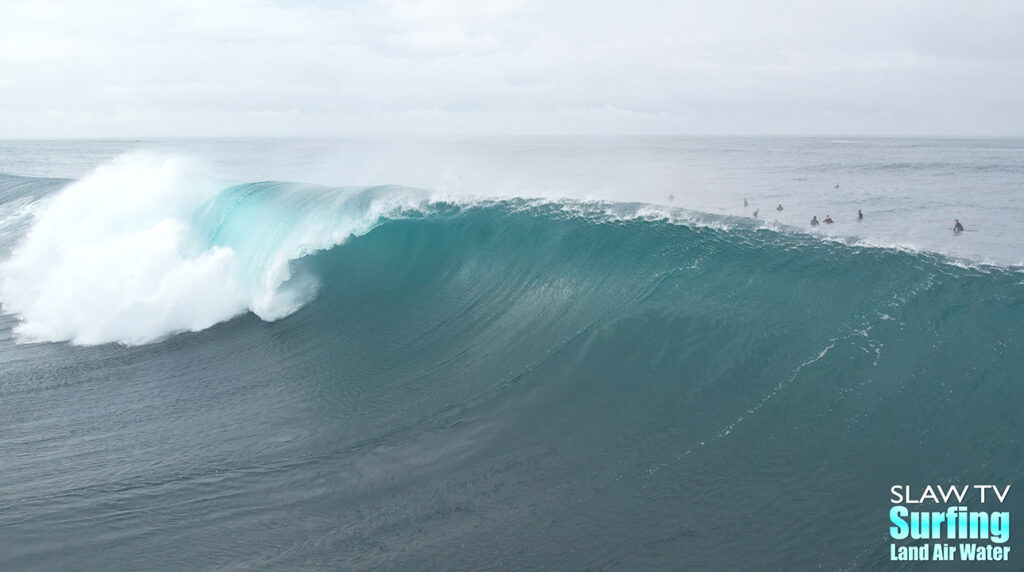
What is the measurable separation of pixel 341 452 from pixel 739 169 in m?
41.2

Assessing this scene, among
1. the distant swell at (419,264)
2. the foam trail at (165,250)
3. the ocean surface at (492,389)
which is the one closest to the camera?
the ocean surface at (492,389)

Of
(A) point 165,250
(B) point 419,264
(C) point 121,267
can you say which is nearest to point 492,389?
(B) point 419,264

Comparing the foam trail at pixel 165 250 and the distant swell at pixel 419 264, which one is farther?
the foam trail at pixel 165 250

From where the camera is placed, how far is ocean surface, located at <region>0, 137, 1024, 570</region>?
22.4 feet

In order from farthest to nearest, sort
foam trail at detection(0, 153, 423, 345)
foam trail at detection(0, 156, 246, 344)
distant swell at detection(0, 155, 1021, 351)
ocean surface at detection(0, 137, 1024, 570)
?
foam trail at detection(0, 153, 423, 345)
foam trail at detection(0, 156, 246, 344)
distant swell at detection(0, 155, 1021, 351)
ocean surface at detection(0, 137, 1024, 570)

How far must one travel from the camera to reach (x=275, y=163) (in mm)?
48156

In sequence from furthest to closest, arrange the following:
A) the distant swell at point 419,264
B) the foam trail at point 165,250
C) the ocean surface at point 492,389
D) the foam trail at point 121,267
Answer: the foam trail at point 165,250 < the foam trail at point 121,267 < the distant swell at point 419,264 < the ocean surface at point 492,389

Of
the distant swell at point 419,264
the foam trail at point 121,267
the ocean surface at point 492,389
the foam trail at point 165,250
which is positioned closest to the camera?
the ocean surface at point 492,389

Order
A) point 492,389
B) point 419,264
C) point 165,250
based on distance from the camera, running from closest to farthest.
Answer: point 492,389 → point 419,264 → point 165,250

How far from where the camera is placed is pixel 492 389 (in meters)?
9.81

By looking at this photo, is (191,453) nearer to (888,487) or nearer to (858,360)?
(888,487)

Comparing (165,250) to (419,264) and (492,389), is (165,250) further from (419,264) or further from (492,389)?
(492,389)

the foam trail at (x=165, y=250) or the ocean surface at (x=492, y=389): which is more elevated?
the foam trail at (x=165, y=250)

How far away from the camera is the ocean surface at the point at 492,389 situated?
22.4ft
